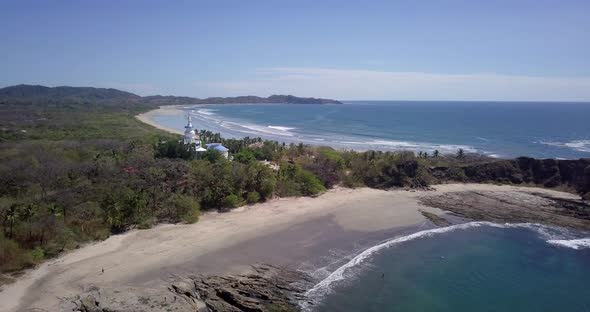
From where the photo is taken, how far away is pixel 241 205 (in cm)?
3338

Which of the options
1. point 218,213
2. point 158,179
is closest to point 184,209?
point 218,213

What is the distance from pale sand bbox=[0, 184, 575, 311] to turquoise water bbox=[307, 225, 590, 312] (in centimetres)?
350

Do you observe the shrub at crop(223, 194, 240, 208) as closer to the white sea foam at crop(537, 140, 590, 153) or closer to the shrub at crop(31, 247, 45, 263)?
the shrub at crop(31, 247, 45, 263)

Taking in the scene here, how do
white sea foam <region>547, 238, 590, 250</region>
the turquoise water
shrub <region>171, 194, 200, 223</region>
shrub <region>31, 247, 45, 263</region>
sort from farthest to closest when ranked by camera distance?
shrub <region>171, 194, 200, 223</region> < white sea foam <region>547, 238, 590, 250</region> < shrub <region>31, 247, 45, 263</region> < the turquoise water

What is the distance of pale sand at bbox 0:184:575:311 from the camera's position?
2011 cm

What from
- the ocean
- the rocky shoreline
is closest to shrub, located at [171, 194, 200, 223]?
the ocean

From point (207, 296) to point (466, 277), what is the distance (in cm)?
1470

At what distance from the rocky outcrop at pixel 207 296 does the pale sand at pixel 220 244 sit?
42.1 inches

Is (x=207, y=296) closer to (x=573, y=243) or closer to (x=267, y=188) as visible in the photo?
(x=267, y=188)

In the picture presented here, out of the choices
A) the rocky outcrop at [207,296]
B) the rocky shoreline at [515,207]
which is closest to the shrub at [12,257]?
the rocky outcrop at [207,296]

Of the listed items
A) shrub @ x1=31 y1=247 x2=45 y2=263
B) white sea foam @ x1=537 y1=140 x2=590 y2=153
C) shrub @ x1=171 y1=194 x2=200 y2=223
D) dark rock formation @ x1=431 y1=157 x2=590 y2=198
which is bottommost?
shrub @ x1=31 y1=247 x2=45 y2=263

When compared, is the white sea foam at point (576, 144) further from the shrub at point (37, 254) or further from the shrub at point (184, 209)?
the shrub at point (37, 254)

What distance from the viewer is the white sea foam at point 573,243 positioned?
28656mm

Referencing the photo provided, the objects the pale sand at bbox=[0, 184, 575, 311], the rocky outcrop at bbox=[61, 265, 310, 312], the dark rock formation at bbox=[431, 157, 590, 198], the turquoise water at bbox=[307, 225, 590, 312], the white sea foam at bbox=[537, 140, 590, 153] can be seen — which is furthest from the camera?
the white sea foam at bbox=[537, 140, 590, 153]
